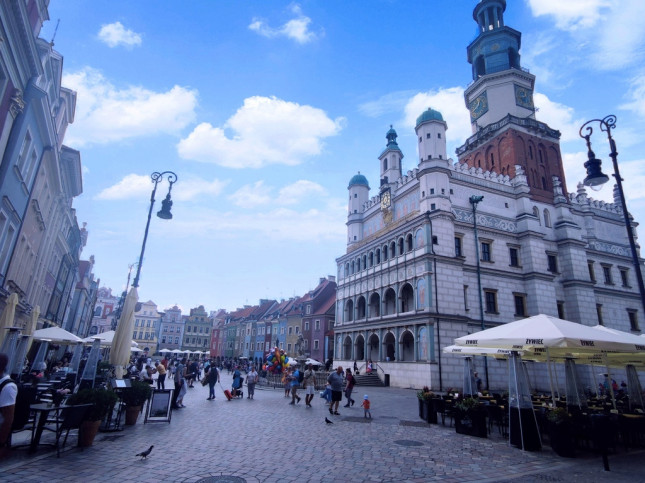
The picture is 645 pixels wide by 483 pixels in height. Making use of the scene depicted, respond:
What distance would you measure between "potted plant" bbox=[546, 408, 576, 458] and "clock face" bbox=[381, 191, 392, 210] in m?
30.0

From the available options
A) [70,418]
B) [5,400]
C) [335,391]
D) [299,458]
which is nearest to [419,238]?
[335,391]

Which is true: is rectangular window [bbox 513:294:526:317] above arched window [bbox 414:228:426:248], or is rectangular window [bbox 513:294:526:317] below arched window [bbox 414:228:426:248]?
below

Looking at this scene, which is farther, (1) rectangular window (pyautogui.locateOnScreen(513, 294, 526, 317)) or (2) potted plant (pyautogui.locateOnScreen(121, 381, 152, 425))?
(1) rectangular window (pyautogui.locateOnScreen(513, 294, 526, 317))

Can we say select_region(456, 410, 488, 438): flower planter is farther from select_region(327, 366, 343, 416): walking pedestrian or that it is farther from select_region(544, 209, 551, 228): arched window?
select_region(544, 209, 551, 228): arched window

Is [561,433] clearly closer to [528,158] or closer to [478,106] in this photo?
[528,158]

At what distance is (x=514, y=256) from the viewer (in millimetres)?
35250

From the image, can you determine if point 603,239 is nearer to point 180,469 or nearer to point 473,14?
point 473,14

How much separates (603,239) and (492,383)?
24122mm

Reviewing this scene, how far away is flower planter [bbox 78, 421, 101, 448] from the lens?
8.08 m

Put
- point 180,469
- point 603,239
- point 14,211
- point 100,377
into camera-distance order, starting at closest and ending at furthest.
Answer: point 180,469
point 14,211
point 100,377
point 603,239

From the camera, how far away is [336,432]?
11.0 m

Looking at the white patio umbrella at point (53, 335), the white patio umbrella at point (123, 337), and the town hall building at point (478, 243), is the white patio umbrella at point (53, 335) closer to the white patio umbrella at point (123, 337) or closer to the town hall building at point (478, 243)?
the white patio umbrella at point (123, 337)

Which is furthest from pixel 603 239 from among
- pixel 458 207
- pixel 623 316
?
pixel 458 207

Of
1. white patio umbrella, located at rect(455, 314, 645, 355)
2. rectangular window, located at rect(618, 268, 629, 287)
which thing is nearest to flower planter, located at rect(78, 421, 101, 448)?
white patio umbrella, located at rect(455, 314, 645, 355)
